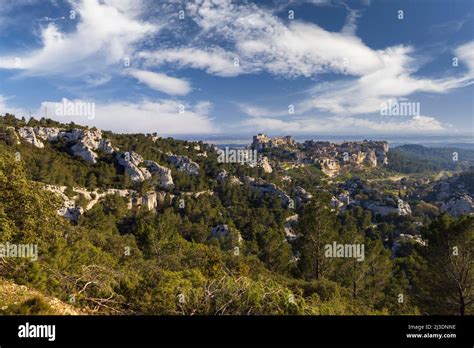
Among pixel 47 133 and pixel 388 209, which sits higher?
pixel 47 133

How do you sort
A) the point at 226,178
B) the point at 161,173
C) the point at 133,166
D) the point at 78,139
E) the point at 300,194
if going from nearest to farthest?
1. the point at 133,166
2. the point at 78,139
3. the point at 161,173
4. the point at 226,178
5. the point at 300,194

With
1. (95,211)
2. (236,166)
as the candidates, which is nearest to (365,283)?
(95,211)

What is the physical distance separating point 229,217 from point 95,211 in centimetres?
2905

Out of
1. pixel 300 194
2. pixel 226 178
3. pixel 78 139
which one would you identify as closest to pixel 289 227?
pixel 300 194

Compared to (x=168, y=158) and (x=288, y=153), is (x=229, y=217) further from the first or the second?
(x=288, y=153)

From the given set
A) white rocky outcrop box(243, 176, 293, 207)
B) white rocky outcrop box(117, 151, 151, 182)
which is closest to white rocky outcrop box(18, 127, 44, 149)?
white rocky outcrop box(117, 151, 151, 182)

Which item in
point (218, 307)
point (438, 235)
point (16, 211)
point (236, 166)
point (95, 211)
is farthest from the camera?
point (236, 166)

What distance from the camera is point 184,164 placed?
291ft

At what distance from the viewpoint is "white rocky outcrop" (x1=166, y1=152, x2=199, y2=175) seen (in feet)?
287

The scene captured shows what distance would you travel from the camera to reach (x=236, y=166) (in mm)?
103312

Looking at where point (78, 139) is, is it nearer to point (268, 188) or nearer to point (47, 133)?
point (47, 133)

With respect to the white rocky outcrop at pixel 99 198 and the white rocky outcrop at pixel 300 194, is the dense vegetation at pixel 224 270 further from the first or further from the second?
the white rocky outcrop at pixel 300 194

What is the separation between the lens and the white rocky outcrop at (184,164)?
8750 cm

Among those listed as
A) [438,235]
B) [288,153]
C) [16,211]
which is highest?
[288,153]
